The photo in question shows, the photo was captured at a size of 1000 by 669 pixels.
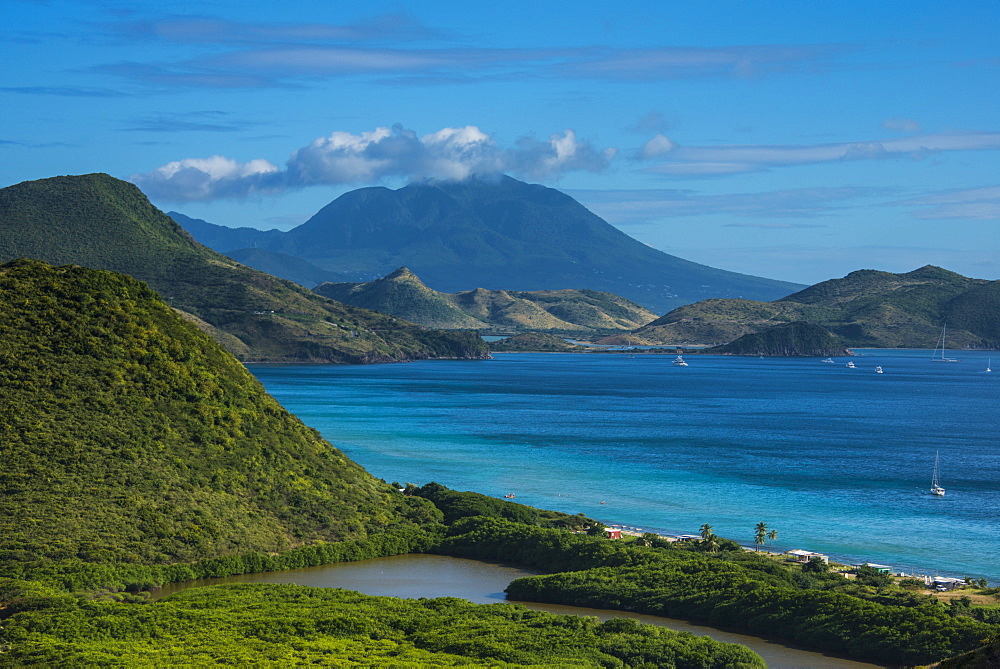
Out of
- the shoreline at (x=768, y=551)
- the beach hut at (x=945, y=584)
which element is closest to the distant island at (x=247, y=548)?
the shoreline at (x=768, y=551)

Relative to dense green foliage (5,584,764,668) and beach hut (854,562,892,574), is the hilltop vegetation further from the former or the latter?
beach hut (854,562,892,574)

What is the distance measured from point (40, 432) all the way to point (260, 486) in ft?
36.3

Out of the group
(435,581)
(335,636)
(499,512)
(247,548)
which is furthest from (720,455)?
(335,636)

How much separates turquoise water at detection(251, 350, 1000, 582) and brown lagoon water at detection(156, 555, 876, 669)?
15.3 m

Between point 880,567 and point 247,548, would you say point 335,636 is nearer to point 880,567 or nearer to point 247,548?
point 247,548

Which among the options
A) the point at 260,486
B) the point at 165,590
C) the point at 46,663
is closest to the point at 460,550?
the point at 260,486

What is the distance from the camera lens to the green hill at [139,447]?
48.6 metres

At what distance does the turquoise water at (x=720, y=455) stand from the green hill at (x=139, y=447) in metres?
18.1

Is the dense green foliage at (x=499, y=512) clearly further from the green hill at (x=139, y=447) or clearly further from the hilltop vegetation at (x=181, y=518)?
the green hill at (x=139, y=447)

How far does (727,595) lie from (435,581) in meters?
13.5

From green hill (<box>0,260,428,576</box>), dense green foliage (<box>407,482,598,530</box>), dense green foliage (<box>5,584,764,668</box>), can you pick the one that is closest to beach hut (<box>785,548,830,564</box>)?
dense green foliage (<box>407,482,598,530</box>)

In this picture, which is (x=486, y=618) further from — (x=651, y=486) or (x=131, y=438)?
(x=651, y=486)

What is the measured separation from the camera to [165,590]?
45938 mm

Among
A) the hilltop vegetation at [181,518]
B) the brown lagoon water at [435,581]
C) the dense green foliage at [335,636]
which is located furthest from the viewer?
the brown lagoon water at [435,581]
